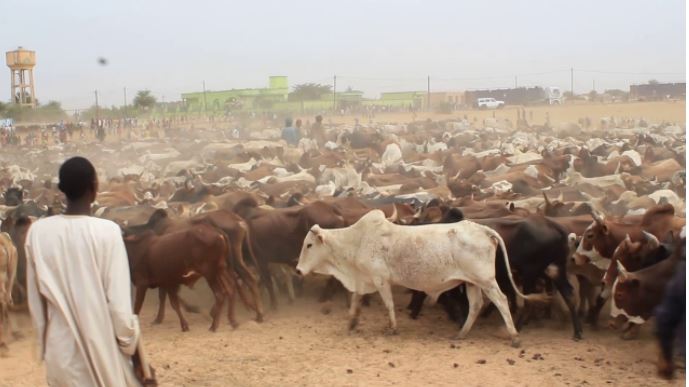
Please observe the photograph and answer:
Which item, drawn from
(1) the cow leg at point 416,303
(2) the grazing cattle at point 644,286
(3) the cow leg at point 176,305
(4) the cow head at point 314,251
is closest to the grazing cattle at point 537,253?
(2) the grazing cattle at point 644,286

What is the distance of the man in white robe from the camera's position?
4359 millimetres

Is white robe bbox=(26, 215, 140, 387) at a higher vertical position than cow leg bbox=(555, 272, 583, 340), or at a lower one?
higher

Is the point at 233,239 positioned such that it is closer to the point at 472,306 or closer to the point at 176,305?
the point at 176,305

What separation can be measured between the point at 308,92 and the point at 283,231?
155 ft

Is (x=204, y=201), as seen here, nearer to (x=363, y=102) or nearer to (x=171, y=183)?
(x=171, y=183)

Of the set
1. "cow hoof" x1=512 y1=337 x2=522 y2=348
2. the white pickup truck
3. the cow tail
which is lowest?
"cow hoof" x1=512 y1=337 x2=522 y2=348

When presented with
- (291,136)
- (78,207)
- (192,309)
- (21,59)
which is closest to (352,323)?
(192,309)

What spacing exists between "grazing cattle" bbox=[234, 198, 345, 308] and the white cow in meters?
1.10

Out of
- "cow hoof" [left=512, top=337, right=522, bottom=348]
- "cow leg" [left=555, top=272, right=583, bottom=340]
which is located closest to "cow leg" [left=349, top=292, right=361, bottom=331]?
"cow hoof" [left=512, top=337, right=522, bottom=348]

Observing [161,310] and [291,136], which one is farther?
[291,136]

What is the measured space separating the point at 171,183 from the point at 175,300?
985 cm

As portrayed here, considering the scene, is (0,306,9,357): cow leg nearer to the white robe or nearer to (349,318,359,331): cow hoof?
(349,318,359,331): cow hoof

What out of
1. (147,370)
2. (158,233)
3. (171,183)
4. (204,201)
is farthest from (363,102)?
(147,370)

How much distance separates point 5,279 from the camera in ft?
31.1
